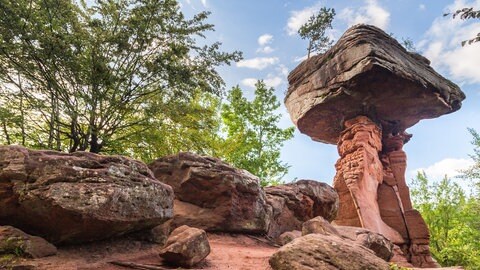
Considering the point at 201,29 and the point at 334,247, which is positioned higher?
the point at 201,29

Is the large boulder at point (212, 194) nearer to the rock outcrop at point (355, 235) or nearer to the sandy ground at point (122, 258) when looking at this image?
the sandy ground at point (122, 258)

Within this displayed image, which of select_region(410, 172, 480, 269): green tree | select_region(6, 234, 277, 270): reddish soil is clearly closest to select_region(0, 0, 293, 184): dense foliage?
select_region(6, 234, 277, 270): reddish soil

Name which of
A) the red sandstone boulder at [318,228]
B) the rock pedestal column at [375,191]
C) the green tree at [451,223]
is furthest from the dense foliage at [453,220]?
the red sandstone boulder at [318,228]

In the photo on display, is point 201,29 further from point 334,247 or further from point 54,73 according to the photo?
point 334,247

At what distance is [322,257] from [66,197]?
4183mm

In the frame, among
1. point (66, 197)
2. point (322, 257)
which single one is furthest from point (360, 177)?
point (66, 197)

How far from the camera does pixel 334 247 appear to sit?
4.58 meters

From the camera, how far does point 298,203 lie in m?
10.6

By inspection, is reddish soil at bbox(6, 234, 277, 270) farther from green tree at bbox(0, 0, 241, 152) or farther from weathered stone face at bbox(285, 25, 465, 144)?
weathered stone face at bbox(285, 25, 465, 144)

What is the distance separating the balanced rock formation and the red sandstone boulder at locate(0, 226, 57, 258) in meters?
11.8

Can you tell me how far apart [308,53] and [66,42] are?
14.8m

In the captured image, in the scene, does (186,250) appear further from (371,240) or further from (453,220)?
(453,220)

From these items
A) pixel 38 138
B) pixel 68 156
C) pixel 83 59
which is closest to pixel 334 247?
pixel 68 156

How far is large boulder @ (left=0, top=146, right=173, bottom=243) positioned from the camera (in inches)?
172
